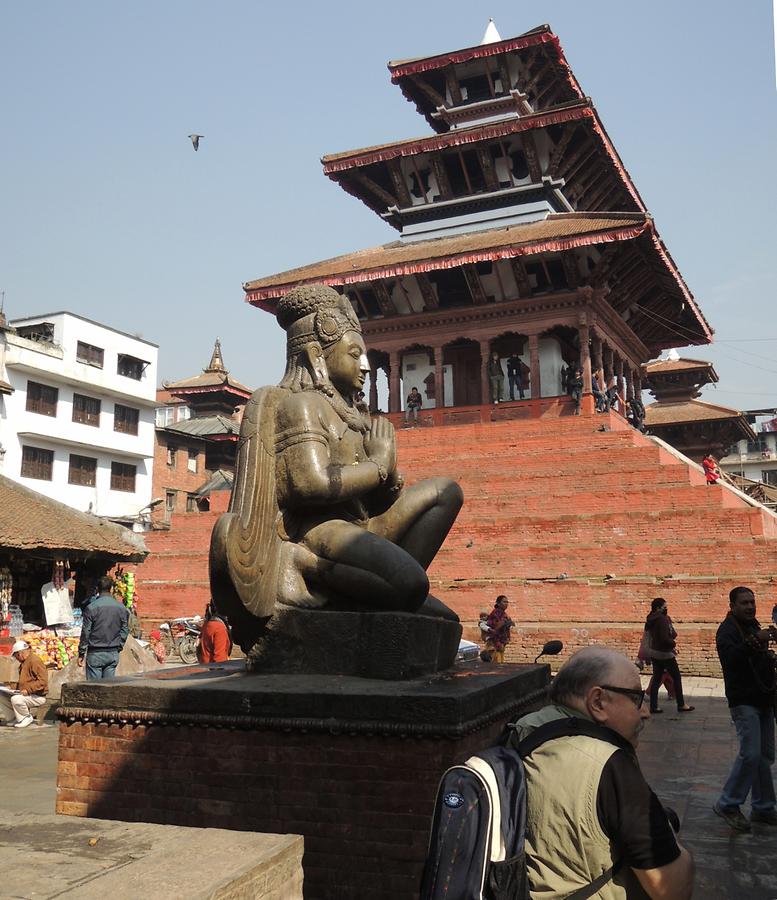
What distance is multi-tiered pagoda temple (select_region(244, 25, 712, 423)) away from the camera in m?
20.9

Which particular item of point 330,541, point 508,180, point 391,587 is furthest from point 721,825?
point 508,180

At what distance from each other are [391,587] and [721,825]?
2688mm

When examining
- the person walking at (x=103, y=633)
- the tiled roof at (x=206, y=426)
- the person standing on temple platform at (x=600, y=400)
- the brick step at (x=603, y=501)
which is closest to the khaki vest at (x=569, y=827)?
the person walking at (x=103, y=633)

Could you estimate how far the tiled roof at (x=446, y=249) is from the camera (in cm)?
1939

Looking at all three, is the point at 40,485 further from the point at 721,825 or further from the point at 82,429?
the point at 721,825

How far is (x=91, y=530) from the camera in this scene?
15102 mm

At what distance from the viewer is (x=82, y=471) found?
3191cm

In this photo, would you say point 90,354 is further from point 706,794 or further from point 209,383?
point 706,794

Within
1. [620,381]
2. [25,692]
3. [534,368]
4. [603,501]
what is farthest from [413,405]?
[25,692]

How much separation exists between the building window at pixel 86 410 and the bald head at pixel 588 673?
31.8m

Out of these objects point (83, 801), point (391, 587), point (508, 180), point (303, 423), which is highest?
point (508, 180)

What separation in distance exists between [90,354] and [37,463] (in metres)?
5.03

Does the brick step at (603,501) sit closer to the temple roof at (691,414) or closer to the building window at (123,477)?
the temple roof at (691,414)

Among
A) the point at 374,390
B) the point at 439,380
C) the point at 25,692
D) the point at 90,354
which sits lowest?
the point at 25,692
